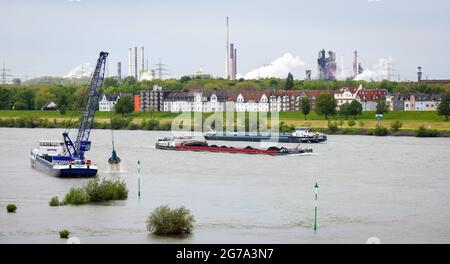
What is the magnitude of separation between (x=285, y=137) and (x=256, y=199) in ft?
97.0

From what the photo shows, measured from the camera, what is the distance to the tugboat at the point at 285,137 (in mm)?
49438

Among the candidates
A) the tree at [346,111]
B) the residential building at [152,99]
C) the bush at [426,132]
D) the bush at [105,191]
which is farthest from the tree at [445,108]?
the bush at [105,191]

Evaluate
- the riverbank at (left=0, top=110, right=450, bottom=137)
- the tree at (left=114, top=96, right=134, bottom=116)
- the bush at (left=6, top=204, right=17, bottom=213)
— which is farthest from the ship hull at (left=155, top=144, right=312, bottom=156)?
the tree at (left=114, top=96, right=134, bottom=116)

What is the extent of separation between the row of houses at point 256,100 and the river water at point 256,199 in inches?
1570

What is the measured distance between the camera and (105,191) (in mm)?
21594

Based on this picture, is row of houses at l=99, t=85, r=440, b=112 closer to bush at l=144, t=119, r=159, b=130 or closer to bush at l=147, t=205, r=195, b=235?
bush at l=144, t=119, r=159, b=130

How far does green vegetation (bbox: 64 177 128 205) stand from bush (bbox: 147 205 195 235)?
4.05 metres

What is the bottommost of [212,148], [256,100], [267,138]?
[267,138]

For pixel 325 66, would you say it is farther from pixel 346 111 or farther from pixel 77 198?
pixel 77 198

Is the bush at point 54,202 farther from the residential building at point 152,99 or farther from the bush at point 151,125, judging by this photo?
the residential building at point 152,99

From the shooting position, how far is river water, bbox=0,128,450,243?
17.7 meters

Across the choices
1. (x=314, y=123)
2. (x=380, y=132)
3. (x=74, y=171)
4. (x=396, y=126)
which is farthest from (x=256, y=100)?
(x=74, y=171)

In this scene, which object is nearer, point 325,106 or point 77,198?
point 77,198
